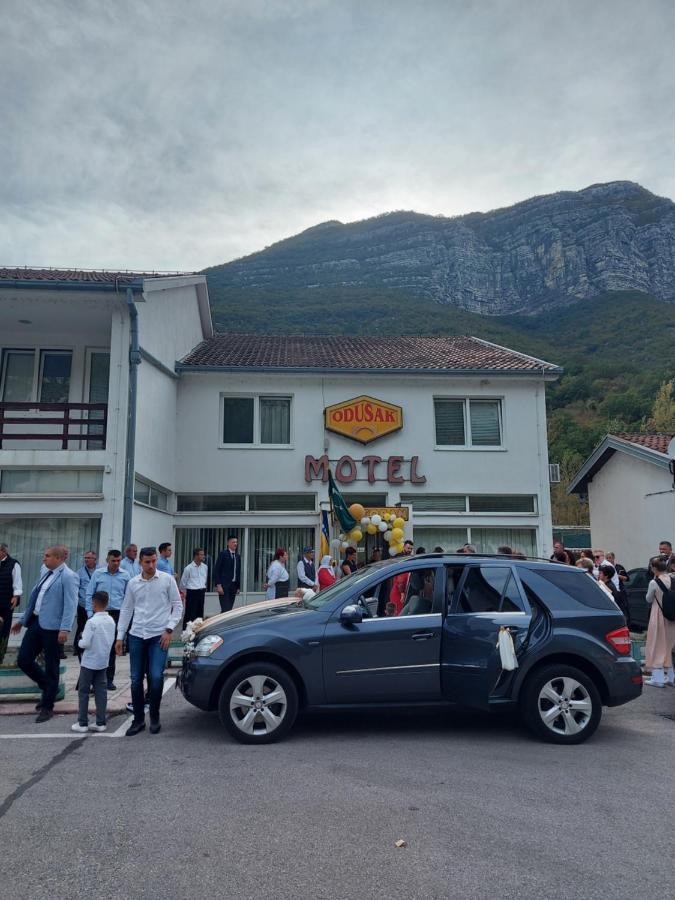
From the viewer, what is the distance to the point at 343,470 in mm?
16516

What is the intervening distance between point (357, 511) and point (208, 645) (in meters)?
9.13

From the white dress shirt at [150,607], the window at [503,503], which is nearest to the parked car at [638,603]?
the window at [503,503]

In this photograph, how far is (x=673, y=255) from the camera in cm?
8788

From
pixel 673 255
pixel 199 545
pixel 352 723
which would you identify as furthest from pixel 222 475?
pixel 673 255

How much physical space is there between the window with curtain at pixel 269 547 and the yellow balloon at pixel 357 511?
58.4 inches

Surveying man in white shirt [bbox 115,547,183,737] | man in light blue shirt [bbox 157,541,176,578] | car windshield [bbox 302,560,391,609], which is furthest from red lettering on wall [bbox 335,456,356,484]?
man in white shirt [bbox 115,547,183,737]

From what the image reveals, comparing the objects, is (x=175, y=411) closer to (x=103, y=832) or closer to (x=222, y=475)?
(x=222, y=475)

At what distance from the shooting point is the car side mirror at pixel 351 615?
6242 mm

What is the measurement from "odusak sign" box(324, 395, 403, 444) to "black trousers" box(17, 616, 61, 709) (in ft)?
33.4

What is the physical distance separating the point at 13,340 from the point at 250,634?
11.9 m

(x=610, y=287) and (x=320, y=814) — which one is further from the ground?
(x=610, y=287)

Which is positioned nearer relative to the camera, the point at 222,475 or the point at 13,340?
the point at 13,340

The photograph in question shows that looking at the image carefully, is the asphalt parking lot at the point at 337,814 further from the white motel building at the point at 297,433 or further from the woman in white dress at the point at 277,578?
the white motel building at the point at 297,433

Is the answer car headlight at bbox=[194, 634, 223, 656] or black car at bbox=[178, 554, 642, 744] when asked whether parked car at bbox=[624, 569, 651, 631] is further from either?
car headlight at bbox=[194, 634, 223, 656]
